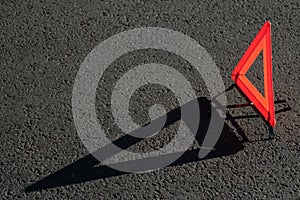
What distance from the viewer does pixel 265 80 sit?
11.5 feet

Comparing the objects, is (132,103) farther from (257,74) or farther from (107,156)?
(257,74)

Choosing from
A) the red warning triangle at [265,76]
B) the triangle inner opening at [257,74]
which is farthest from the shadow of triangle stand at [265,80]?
the triangle inner opening at [257,74]

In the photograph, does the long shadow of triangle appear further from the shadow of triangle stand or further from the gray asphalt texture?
the shadow of triangle stand

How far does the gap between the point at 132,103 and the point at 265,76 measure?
88 centimetres

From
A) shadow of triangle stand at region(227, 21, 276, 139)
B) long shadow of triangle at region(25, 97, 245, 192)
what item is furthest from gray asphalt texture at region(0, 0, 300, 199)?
shadow of triangle stand at region(227, 21, 276, 139)

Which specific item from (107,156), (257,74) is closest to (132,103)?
(107,156)

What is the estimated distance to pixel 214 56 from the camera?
4.06 meters

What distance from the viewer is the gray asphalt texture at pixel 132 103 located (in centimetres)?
345

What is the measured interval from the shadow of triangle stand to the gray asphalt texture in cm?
14

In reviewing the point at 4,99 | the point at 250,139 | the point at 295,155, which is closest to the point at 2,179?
the point at 4,99

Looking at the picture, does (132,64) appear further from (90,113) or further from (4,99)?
(4,99)

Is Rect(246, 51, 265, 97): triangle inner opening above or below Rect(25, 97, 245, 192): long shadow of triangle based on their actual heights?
above

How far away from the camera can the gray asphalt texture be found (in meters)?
3.45

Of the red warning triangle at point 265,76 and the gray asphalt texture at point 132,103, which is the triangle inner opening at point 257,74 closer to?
the gray asphalt texture at point 132,103
